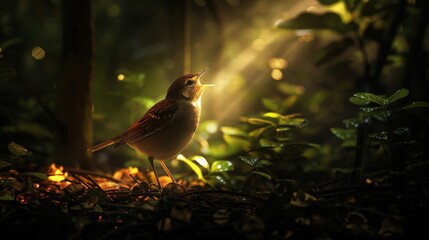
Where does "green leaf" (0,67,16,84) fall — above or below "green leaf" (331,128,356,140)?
above

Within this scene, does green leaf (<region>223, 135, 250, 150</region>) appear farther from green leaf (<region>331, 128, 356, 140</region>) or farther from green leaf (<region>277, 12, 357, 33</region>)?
green leaf (<region>277, 12, 357, 33</region>)

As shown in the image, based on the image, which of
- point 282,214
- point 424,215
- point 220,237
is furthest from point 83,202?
point 424,215

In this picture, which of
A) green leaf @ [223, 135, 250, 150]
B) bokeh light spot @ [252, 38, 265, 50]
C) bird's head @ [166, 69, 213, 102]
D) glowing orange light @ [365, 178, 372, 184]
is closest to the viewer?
glowing orange light @ [365, 178, 372, 184]

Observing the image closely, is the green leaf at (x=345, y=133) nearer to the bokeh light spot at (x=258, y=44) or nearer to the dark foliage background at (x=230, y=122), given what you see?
the dark foliage background at (x=230, y=122)

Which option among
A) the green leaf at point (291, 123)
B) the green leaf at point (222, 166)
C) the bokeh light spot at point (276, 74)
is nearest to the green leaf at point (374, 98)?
the green leaf at point (291, 123)

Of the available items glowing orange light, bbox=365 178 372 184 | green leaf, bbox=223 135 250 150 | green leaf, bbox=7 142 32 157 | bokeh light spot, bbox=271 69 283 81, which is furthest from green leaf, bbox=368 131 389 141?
bokeh light spot, bbox=271 69 283 81

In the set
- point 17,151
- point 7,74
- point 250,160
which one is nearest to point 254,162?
point 250,160

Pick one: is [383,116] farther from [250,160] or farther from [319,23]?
[319,23]
